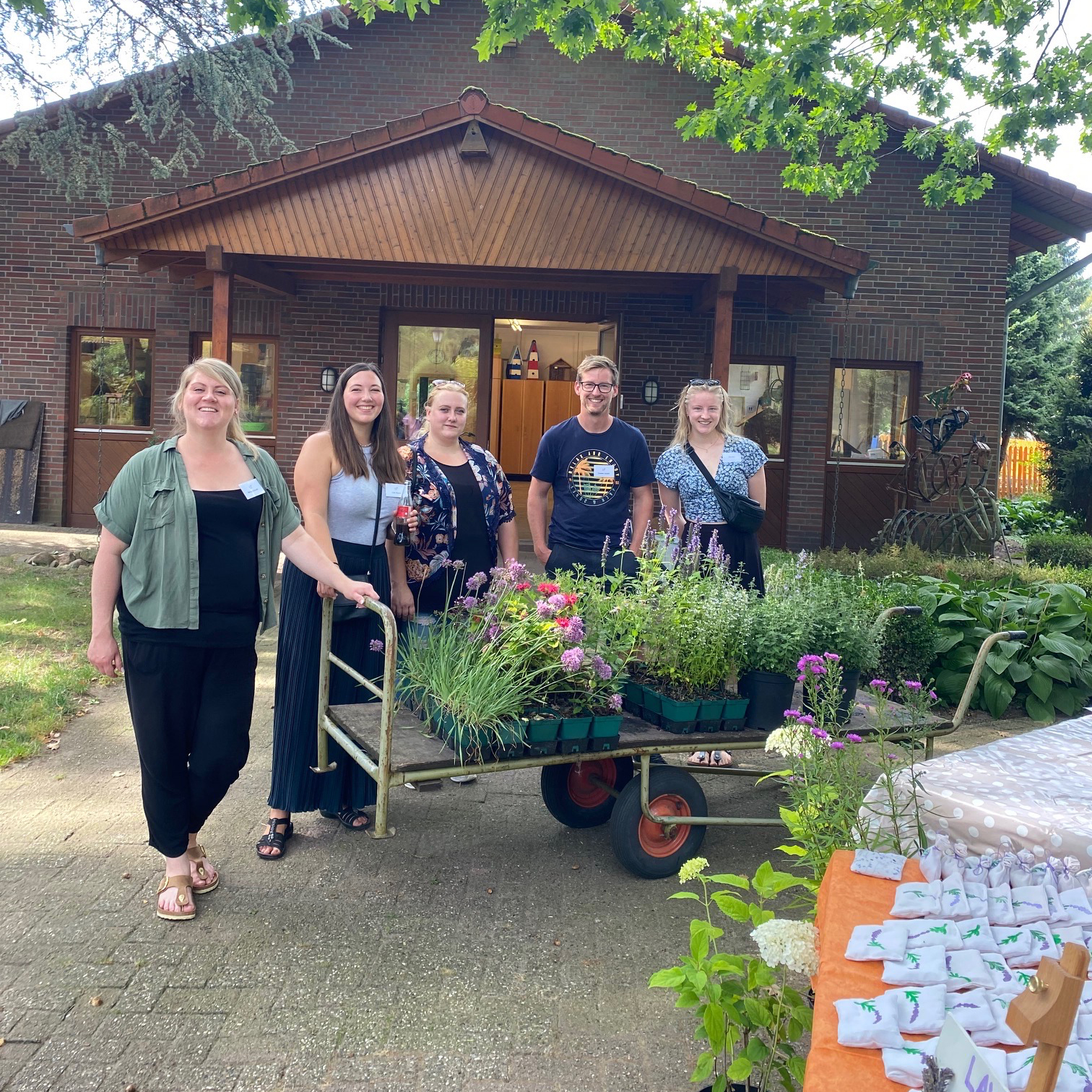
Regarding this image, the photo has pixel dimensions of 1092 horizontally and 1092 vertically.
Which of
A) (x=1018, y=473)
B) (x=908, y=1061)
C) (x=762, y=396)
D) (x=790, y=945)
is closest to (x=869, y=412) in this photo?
(x=762, y=396)

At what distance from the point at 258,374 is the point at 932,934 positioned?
12837mm

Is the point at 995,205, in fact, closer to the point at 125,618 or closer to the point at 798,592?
the point at 798,592

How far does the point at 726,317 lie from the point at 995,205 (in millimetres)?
5292

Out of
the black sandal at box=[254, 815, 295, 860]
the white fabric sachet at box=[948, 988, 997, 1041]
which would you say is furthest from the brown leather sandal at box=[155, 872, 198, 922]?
the white fabric sachet at box=[948, 988, 997, 1041]

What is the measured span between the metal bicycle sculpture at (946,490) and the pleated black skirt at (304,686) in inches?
328

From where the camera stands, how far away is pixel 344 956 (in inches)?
135

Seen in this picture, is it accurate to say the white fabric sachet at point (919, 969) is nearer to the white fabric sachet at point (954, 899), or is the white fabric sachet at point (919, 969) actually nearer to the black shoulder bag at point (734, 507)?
the white fabric sachet at point (954, 899)

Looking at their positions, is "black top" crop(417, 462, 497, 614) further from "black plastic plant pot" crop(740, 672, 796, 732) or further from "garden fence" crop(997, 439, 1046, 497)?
"garden fence" crop(997, 439, 1046, 497)

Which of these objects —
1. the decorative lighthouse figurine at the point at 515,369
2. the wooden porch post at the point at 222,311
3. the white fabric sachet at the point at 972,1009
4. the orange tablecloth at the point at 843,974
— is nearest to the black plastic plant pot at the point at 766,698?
the orange tablecloth at the point at 843,974

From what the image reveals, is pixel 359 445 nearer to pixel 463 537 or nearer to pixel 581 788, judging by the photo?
pixel 463 537

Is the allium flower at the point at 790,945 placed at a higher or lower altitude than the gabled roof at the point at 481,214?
lower

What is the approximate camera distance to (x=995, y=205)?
13.3m

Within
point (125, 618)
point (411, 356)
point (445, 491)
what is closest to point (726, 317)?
point (411, 356)

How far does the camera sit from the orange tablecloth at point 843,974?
1596 mm
